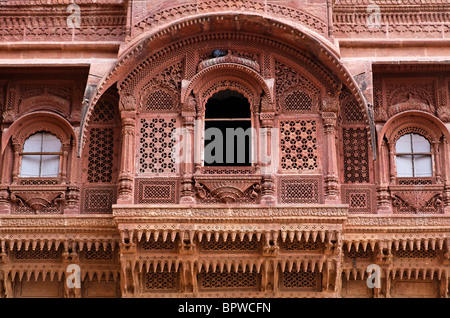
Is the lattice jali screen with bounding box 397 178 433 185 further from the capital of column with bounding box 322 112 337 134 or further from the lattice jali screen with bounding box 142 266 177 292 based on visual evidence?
the lattice jali screen with bounding box 142 266 177 292

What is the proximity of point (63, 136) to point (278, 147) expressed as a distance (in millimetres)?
3041

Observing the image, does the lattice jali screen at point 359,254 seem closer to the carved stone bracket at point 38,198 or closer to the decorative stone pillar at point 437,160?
the decorative stone pillar at point 437,160

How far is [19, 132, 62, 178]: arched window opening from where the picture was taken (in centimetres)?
1468

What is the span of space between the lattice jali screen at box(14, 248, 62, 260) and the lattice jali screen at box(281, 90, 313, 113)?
12.0 feet

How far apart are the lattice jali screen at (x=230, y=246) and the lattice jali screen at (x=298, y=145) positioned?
1109 mm

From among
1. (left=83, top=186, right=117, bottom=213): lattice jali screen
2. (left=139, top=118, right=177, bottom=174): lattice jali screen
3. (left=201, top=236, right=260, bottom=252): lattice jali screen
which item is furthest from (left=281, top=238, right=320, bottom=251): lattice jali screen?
(left=83, top=186, right=117, bottom=213): lattice jali screen

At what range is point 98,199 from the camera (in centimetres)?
1445

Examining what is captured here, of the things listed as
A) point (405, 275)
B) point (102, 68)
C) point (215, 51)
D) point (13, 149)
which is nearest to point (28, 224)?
point (13, 149)

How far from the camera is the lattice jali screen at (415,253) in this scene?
14273 mm

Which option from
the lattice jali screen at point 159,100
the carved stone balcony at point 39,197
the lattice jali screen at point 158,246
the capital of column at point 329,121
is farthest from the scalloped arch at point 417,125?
the carved stone balcony at point 39,197

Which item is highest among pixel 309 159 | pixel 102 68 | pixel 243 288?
pixel 102 68

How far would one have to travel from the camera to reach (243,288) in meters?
14.2

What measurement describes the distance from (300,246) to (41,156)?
3.82 metres

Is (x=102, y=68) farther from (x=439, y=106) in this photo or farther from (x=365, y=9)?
(x=439, y=106)
